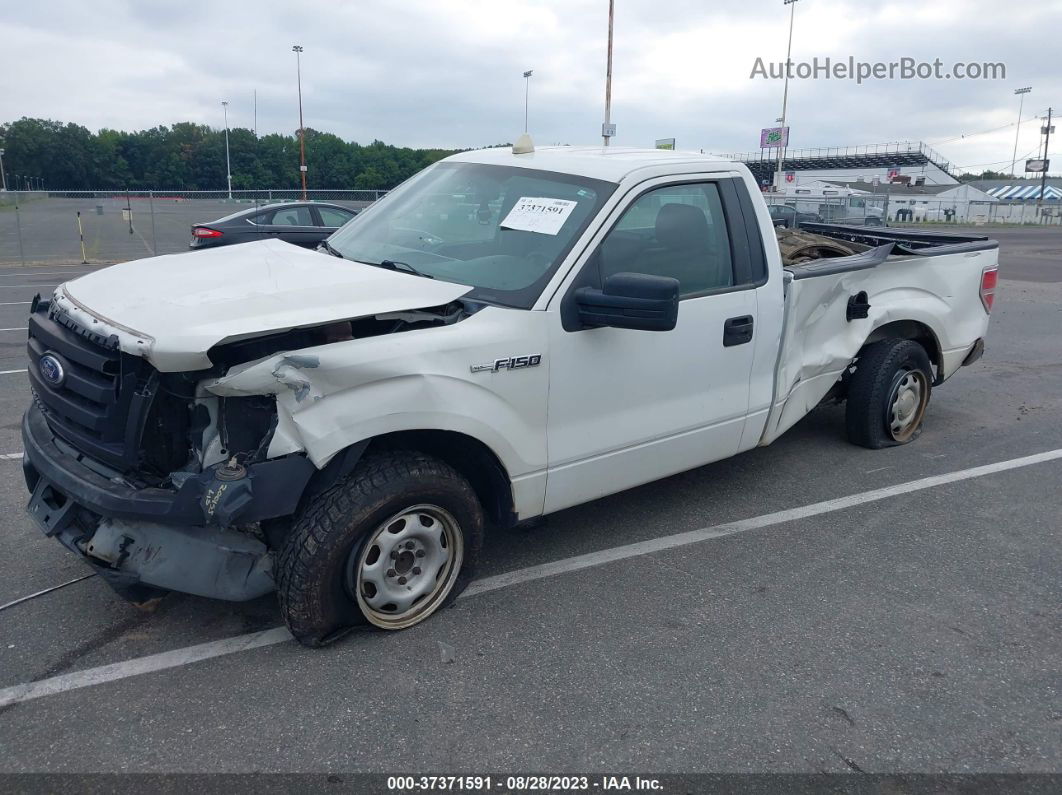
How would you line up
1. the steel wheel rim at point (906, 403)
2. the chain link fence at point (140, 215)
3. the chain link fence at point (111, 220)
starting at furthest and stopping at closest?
the chain link fence at point (140, 215), the chain link fence at point (111, 220), the steel wheel rim at point (906, 403)

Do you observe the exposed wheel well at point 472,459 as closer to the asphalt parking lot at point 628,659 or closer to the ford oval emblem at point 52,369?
the asphalt parking lot at point 628,659

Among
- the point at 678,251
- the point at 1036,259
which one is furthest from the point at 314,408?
the point at 1036,259

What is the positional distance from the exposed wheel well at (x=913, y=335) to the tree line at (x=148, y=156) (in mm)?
58482

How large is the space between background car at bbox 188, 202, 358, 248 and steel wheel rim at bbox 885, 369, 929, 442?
36.9 feet

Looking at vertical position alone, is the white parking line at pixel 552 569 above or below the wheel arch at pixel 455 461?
below

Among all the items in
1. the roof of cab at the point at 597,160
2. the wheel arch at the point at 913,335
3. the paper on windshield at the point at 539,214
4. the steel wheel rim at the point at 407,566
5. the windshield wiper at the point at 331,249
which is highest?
the roof of cab at the point at 597,160

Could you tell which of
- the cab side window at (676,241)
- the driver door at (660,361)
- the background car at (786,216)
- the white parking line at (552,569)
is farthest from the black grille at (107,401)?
the background car at (786,216)

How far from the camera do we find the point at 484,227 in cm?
404

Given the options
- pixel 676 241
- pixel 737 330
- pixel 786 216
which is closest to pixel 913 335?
pixel 737 330

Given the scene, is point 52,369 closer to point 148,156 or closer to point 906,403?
point 906,403

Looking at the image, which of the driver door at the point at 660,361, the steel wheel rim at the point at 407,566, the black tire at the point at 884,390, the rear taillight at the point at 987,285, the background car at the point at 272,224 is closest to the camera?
the steel wheel rim at the point at 407,566

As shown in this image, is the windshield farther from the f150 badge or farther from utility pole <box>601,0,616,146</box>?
utility pole <box>601,0,616,146</box>

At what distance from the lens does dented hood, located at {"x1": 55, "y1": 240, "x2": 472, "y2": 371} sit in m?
2.87

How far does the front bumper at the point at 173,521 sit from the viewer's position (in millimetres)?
2947
